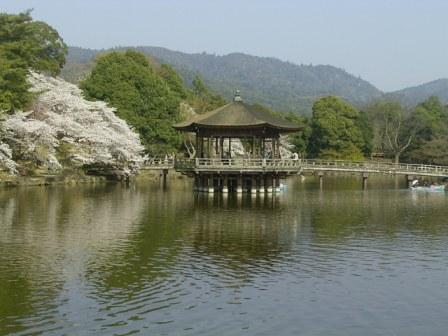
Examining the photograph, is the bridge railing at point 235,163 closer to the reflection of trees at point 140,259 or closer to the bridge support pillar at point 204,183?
the bridge support pillar at point 204,183

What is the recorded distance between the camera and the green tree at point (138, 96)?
64375 mm

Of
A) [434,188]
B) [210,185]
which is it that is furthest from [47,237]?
[434,188]

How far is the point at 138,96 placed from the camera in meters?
65.6

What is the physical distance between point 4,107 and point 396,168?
34.9m

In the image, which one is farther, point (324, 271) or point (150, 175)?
point (150, 175)

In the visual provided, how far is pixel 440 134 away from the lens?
87.4 meters

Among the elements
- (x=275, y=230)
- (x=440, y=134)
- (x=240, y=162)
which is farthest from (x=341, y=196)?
(x=440, y=134)

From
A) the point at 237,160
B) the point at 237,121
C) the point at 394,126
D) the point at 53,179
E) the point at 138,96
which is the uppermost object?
the point at 138,96

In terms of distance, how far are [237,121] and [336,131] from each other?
150 ft

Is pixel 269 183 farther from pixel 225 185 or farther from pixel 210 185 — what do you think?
pixel 210 185

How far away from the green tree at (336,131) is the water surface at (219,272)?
183 ft

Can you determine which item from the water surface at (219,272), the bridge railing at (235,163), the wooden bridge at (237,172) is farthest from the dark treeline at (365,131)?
the water surface at (219,272)

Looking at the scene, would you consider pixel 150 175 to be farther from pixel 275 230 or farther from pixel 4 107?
pixel 275 230

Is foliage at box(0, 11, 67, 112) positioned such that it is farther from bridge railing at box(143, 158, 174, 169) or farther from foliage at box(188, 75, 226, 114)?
foliage at box(188, 75, 226, 114)
